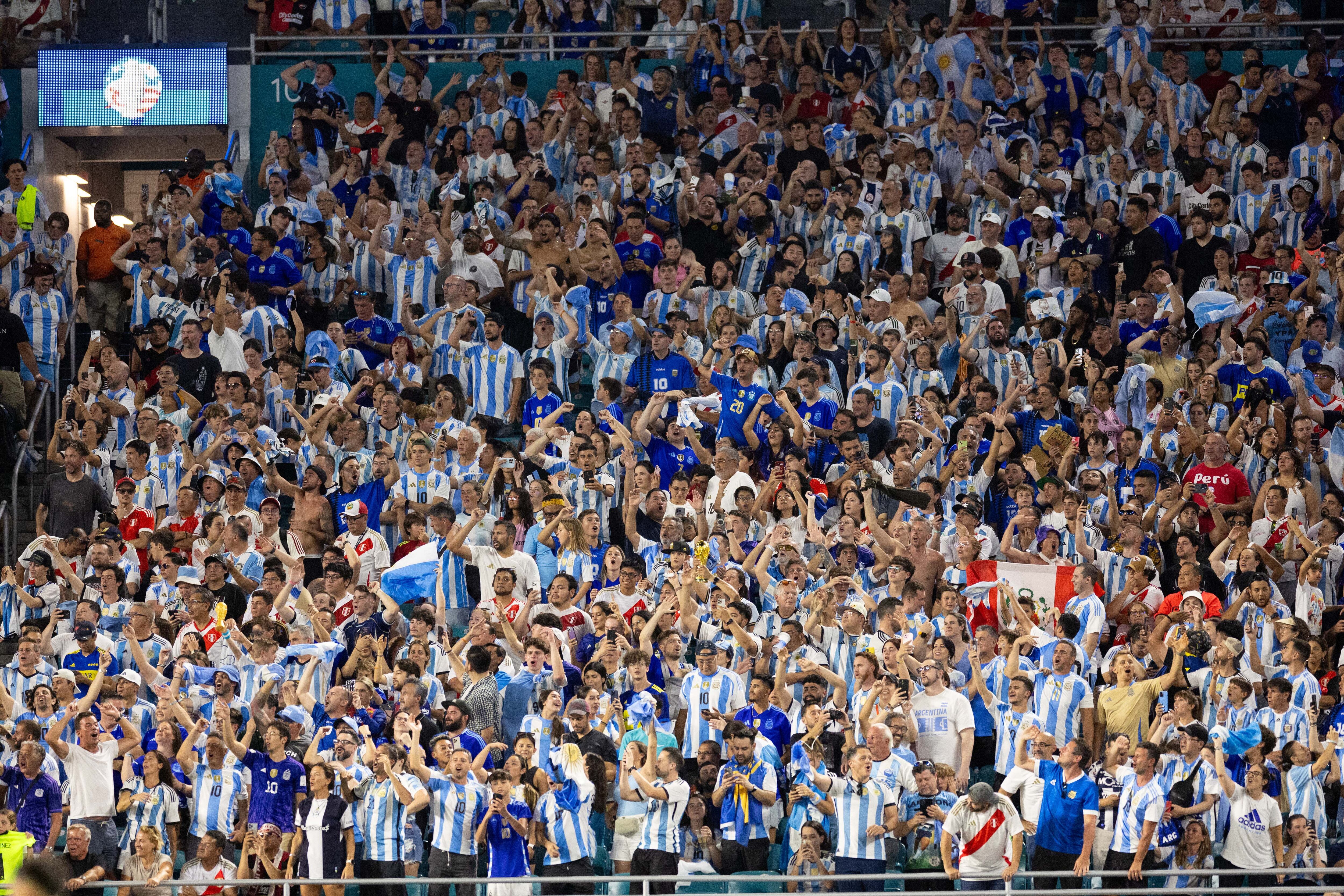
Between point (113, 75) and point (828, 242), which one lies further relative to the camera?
point (113, 75)

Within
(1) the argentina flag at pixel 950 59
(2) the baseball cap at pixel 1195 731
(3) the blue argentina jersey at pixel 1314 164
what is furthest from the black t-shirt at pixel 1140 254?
(2) the baseball cap at pixel 1195 731

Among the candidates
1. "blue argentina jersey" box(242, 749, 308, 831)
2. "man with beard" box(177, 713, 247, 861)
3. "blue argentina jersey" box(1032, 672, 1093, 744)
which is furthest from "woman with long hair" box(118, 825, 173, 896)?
"blue argentina jersey" box(1032, 672, 1093, 744)

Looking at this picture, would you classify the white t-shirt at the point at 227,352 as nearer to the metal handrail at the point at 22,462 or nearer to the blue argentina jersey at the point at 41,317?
the metal handrail at the point at 22,462

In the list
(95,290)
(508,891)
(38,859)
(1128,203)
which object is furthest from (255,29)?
(38,859)

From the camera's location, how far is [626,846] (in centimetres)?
1359

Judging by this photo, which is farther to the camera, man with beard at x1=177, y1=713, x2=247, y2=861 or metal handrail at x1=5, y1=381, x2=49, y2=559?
metal handrail at x1=5, y1=381, x2=49, y2=559

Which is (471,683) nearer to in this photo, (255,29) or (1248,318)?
(1248,318)

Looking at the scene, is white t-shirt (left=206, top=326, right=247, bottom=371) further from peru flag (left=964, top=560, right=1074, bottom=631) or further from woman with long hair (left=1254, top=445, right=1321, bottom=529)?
woman with long hair (left=1254, top=445, right=1321, bottom=529)

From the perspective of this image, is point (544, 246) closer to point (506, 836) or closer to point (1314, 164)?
point (506, 836)

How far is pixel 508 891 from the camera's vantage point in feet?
43.9

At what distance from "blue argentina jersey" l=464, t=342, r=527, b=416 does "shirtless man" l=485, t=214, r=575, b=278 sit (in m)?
1.63

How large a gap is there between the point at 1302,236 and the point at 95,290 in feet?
42.7

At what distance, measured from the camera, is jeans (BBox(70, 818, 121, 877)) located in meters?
13.7

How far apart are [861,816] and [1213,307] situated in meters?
8.02
